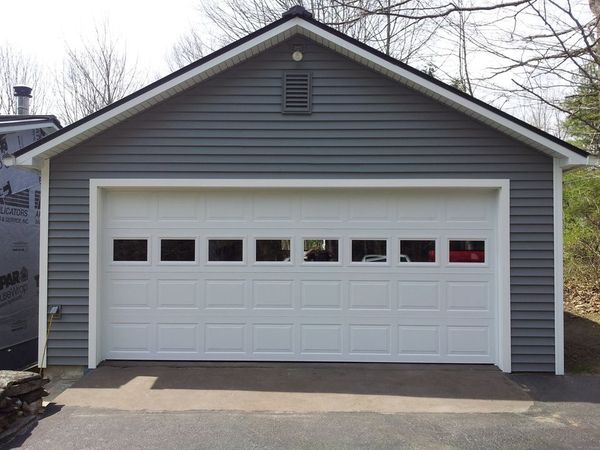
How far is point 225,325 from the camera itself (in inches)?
271

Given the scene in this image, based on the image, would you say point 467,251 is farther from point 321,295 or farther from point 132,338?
point 132,338

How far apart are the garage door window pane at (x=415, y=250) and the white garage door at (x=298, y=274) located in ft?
0.07

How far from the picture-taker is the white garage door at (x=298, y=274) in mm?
6832

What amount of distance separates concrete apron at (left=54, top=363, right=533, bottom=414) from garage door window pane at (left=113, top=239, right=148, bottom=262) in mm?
1463

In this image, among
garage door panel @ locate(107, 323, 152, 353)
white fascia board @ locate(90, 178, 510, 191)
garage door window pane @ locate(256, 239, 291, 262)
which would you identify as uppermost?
white fascia board @ locate(90, 178, 510, 191)

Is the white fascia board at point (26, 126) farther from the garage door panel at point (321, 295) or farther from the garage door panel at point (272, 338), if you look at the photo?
the garage door panel at point (321, 295)

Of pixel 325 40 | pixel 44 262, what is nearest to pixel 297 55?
pixel 325 40

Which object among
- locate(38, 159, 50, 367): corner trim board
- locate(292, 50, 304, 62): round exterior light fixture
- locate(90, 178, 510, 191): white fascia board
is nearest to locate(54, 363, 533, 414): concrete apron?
locate(38, 159, 50, 367): corner trim board

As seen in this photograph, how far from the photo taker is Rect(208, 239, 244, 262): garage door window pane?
273 inches

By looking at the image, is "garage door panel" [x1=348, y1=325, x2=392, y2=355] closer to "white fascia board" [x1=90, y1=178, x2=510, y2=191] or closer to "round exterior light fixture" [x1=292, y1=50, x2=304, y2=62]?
"white fascia board" [x1=90, y1=178, x2=510, y2=191]

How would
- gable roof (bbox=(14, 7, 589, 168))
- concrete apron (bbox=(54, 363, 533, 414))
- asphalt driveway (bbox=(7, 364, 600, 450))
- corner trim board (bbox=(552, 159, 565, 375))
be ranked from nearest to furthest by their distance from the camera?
asphalt driveway (bbox=(7, 364, 600, 450)) → concrete apron (bbox=(54, 363, 533, 414)) → gable roof (bbox=(14, 7, 589, 168)) → corner trim board (bbox=(552, 159, 565, 375))

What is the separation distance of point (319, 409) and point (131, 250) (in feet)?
11.5

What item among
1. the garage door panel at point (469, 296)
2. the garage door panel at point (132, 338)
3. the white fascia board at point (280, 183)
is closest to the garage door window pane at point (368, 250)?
the white fascia board at point (280, 183)

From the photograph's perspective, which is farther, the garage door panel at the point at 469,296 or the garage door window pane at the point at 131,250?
the garage door window pane at the point at 131,250
